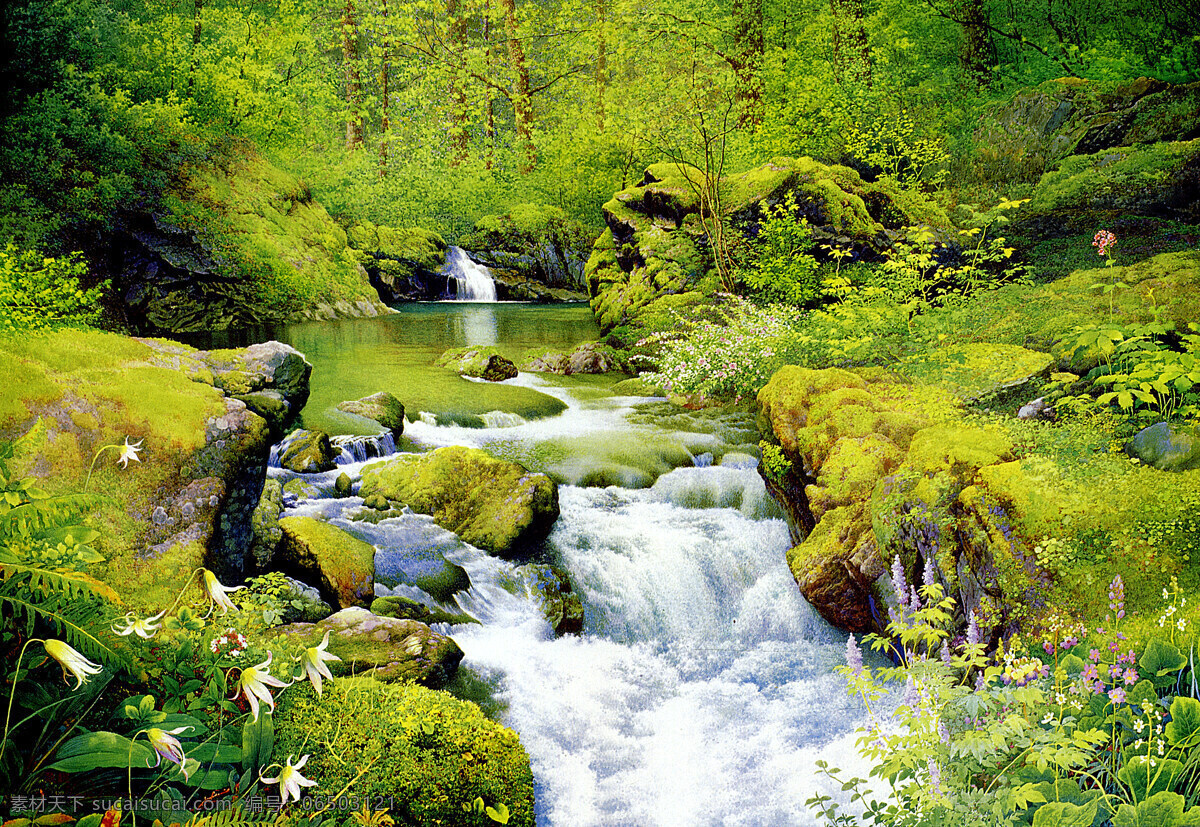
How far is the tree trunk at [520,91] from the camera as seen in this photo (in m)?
7.63

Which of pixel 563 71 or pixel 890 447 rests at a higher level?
pixel 563 71

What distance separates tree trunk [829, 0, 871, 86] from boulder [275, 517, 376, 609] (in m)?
7.64

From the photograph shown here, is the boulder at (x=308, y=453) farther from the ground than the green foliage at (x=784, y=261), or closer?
closer

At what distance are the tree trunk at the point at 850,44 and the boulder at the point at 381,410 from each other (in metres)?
6.56

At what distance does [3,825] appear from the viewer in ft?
5.14

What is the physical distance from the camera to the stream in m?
2.99

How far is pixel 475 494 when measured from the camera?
4.41m

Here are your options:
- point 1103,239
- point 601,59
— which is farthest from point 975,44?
point 601,59

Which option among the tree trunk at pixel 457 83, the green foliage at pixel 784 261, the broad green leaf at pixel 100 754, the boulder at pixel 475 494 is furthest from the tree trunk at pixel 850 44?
the broad green leaf at pixel 100 754

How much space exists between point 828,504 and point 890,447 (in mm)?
523

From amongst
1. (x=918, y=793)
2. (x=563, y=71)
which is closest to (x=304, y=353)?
(x=918, y=793)

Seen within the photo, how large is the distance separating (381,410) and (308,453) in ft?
2.50

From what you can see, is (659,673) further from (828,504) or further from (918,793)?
(918,793)

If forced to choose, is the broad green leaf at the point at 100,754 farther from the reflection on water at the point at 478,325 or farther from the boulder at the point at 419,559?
the reflection on water at the point at 478,325
